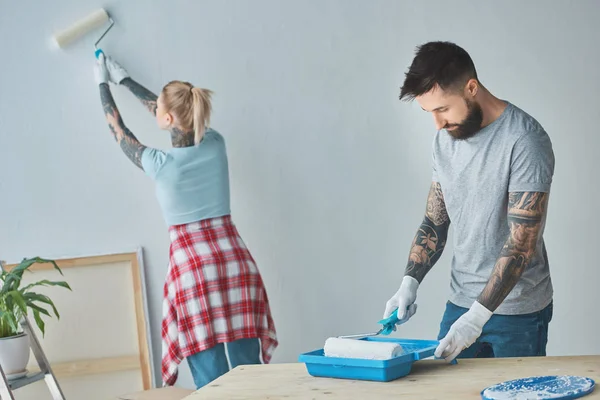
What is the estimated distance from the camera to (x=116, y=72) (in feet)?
9.56

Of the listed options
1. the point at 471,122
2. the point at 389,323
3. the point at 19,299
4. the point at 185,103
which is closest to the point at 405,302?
the point at 389,323

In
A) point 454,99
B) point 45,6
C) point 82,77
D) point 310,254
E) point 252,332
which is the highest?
point 45,6

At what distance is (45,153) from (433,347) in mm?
1978

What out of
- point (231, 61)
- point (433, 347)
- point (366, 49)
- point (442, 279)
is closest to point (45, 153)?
point (231, 61)

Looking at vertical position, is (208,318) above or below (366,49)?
below

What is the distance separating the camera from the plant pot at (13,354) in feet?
8.29

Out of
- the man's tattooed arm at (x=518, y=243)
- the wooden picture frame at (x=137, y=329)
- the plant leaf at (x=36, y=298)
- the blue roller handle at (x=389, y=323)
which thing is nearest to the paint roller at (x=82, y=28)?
the wooden picture frame at (x=137, y=329)

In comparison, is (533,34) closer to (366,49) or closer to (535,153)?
(366,49)

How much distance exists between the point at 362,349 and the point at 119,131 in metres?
1.59

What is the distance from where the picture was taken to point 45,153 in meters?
2.98

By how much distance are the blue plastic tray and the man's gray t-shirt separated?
1.30ft

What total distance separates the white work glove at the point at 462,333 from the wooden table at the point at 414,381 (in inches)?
1.4

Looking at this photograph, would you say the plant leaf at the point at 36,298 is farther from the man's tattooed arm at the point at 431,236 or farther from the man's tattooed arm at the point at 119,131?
the man's tattooed arm at the point at 431,236


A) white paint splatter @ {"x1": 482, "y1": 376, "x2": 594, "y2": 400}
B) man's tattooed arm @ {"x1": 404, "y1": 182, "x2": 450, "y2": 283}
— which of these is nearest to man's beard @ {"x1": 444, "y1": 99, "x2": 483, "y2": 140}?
man's tattooed arm @ {"x1": 404, "y1": 182, "x2": 450, "y2": 283}
